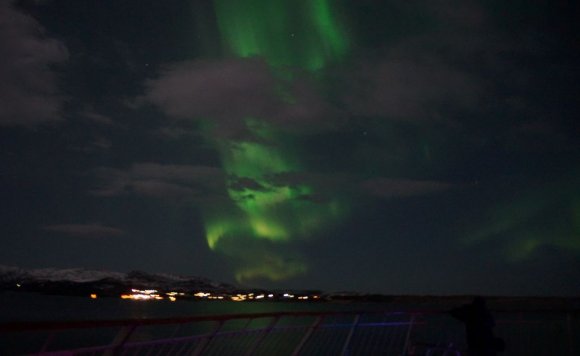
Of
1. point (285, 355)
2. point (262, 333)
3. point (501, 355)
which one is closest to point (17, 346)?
point (285, 355)

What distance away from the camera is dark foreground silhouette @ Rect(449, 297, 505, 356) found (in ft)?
21.6

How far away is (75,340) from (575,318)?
80.6m

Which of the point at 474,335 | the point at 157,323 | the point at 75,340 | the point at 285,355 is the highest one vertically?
the point at 285,355

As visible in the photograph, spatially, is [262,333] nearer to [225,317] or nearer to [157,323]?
[225,317]

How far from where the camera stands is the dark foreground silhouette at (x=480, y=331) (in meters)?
6.57

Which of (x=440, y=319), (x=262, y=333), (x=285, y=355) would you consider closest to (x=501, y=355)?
(x=285, y=355)

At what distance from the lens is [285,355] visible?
59.6 m

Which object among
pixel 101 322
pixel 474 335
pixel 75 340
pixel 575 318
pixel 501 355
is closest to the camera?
pixel 101 322

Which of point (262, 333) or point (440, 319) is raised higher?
point (440, 319)

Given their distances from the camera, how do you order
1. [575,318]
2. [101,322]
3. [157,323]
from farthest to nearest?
[575,318] < [157,323] < [101,322]

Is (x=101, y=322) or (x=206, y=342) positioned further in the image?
(x=206, y=342)

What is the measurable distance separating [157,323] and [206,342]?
5.68 ft

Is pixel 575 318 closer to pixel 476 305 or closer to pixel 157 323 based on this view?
pixel 476 305

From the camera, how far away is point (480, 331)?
6.63 metres
